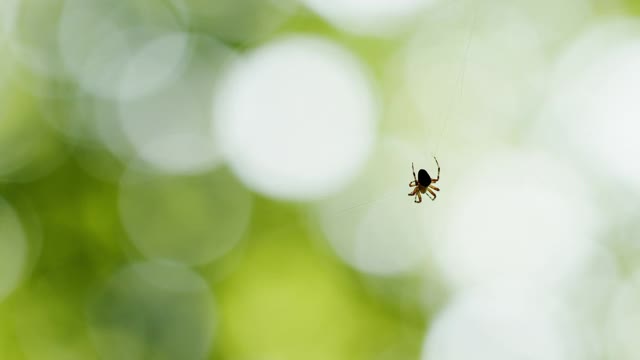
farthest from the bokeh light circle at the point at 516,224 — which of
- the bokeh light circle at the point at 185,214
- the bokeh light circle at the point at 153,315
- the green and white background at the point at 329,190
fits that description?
the bokeh light circle at the point at 153,315

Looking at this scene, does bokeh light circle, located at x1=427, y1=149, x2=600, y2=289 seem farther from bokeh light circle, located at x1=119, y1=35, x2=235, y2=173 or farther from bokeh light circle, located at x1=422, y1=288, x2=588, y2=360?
bokeh light circle, located at x1=119, y1=35, x2=235, y2=173

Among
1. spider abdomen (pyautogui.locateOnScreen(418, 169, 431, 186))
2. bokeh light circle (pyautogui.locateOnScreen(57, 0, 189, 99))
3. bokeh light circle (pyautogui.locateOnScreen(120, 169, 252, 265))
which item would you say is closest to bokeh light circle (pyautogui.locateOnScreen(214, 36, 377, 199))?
bokeh light circle (pyautogui.locateOnScreen(120, 169, 252, 265))

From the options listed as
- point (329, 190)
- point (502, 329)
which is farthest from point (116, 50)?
point (502, 329)

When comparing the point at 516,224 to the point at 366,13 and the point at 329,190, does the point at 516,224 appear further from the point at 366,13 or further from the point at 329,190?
the point at 366,13

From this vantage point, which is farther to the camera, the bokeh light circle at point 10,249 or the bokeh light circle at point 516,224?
the bokeh light circle at point 516,224

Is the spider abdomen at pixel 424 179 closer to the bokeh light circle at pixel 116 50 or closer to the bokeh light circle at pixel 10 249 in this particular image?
the bokeh light circle at pixel 10 249
